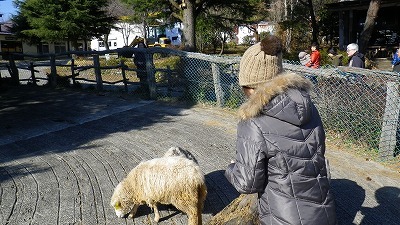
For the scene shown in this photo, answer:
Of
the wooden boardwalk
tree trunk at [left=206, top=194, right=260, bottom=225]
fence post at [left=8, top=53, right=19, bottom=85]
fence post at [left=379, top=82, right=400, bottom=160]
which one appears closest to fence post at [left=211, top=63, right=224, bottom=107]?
the wooden boardwalk

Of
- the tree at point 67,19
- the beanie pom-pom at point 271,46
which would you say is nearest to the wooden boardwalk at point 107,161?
the beanie pom-pom at point 271,46

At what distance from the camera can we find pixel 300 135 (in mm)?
1938

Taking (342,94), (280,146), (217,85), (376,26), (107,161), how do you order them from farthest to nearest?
(376,26) → (217,85) → (342,94) → (107,161) → (280,146)

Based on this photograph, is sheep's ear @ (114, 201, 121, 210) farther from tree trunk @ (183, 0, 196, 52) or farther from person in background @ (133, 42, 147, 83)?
tree trunk @ (183, 0, 196, 52)

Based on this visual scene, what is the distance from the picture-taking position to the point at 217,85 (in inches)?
299

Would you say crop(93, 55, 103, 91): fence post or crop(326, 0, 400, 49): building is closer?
crop(93, 55, 103, 91): fence post

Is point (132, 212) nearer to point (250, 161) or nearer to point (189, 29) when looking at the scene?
point (250, 161)

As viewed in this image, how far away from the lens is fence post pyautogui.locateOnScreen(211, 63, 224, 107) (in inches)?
294

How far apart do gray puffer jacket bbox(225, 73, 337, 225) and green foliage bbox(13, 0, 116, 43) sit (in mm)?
32633

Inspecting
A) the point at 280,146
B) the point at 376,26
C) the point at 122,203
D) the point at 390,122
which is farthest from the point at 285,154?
the point at 376,26

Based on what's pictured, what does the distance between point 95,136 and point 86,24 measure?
29.4 metres

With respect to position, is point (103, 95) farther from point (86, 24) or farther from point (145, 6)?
point (86, 24)

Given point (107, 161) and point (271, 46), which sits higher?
point (271, 46)

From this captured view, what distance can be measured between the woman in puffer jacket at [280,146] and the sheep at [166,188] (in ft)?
3.69
